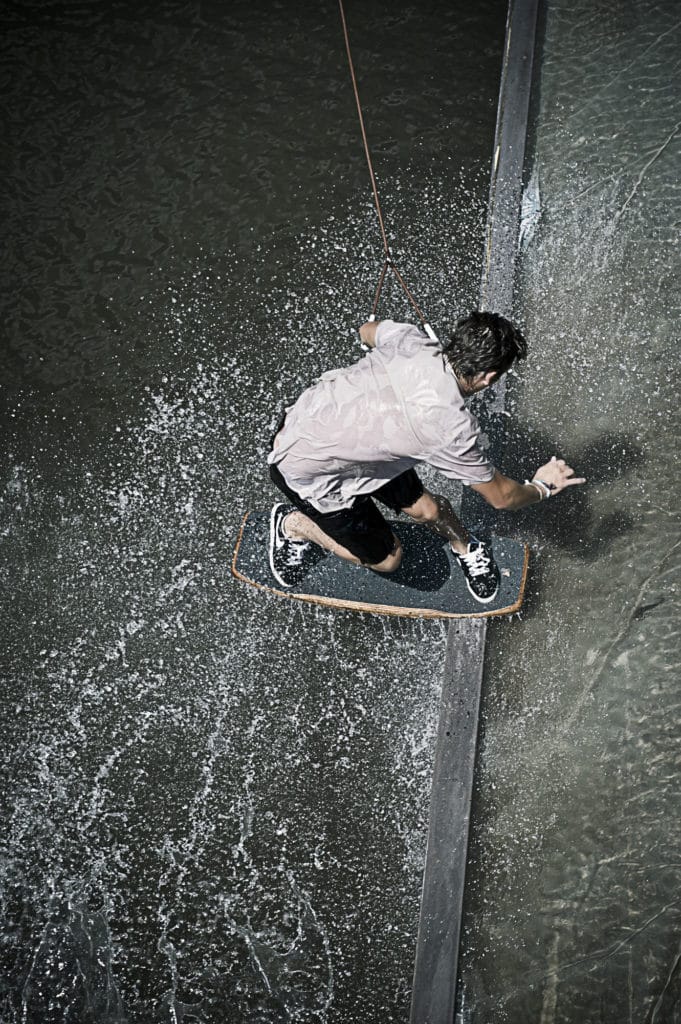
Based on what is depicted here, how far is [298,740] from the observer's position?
2.95m

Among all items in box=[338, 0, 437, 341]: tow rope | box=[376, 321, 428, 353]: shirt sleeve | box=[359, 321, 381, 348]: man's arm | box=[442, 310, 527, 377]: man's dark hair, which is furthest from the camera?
box=[338, 0, 437, 341]: tow rope

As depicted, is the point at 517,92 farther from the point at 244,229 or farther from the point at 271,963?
the point at 271,963

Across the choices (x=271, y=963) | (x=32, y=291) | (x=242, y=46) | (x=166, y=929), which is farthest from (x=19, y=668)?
(x=242, y=46)

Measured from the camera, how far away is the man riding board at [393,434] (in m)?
1.97

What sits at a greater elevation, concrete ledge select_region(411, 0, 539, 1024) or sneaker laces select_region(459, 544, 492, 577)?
sneaker laces select_region(459, 544, 492, 577)

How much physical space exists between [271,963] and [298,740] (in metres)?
0.71

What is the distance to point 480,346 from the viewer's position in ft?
6.42

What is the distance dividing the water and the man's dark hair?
1240mm

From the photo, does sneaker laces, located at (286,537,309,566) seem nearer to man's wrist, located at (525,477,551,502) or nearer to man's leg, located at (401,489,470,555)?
man's leg, located at (401,489,470,555)

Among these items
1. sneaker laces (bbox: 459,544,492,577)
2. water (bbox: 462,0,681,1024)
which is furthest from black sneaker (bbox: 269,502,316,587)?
water (bbox: 462,0,681,1024)

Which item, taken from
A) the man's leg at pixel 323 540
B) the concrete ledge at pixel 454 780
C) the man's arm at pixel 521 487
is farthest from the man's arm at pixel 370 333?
the concrete ledge at pixel 454 780

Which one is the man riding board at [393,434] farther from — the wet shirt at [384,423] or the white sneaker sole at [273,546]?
the white sneaker sole at [273,546]

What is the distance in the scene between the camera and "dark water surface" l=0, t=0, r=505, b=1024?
276 cm

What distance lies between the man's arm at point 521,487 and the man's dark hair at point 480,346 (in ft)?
0.97
